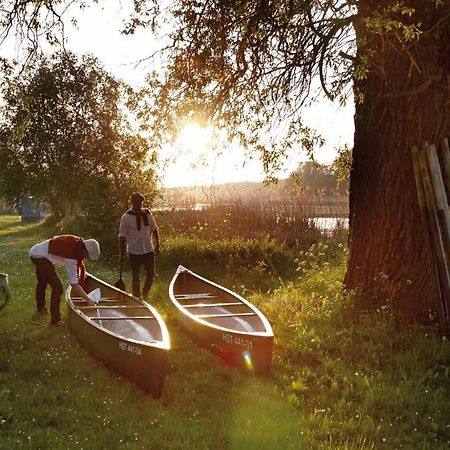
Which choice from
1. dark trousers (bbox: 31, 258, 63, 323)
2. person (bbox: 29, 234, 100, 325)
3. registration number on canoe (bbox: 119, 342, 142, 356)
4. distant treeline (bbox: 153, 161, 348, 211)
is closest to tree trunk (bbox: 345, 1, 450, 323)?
registration number on canoe (bbox: 119, 342, 142, 356)

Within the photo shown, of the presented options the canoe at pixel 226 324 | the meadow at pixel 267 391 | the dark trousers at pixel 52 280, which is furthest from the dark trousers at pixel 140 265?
the dark trousers at pixel 52 280

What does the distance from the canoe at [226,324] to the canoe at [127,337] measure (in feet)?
2.22

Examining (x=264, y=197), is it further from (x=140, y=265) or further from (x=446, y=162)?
(x=446, y=162)

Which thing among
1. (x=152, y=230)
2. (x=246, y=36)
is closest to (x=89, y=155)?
(x=152, y=230)

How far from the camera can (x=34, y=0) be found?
26.1ft

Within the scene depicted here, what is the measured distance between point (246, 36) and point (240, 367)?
4538 millimetres

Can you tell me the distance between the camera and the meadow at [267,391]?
17.2 ft

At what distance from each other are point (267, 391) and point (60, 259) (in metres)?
4.42

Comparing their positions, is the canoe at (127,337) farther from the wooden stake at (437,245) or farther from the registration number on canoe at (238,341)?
the wooden stake at (437,245)

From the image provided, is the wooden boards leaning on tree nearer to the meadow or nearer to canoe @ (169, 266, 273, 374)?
the meadow

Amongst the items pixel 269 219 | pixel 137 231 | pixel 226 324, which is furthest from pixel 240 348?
pixel 269 219

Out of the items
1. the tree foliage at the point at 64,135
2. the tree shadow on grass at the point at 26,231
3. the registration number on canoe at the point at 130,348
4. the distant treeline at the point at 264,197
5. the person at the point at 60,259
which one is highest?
the tree foliage at the point at 64,135

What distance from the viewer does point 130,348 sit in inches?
259

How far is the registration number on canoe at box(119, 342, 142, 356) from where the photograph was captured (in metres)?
6.46
